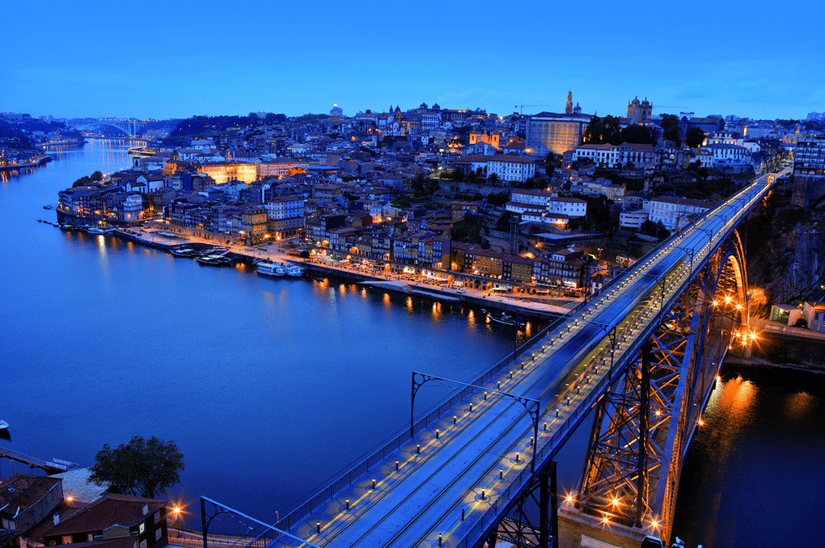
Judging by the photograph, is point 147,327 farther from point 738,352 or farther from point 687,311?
point 738,352

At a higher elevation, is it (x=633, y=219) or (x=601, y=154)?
(x=601, y=154)

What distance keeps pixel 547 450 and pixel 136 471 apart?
14.2 feet

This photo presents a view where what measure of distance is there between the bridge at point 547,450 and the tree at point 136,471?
587mm

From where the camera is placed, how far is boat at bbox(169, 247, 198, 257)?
69.7 ft

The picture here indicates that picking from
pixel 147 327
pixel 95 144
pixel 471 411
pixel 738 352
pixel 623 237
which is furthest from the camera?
pixel 95 144

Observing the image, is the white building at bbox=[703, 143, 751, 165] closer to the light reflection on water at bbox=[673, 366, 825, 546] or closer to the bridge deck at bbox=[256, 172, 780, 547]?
the light reflection on water at bbox=[673, 366, 825, 546]

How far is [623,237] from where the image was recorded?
55.7 feet

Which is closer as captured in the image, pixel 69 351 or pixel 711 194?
pixel 69 351

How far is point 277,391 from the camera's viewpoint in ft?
31.9

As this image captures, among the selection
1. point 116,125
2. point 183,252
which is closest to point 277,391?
point 183,252

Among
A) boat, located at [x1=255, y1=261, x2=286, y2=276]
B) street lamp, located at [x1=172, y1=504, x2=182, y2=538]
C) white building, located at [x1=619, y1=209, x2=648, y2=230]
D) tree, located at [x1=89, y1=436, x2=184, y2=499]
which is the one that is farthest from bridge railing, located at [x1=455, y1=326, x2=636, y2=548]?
boat, located at [x1=255, y1=261, x2=286, y2=276]

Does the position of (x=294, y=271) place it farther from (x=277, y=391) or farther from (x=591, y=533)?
(x=591, y=533)

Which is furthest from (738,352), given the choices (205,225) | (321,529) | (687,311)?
(205,225)

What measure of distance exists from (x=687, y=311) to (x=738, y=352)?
16.3 ft
